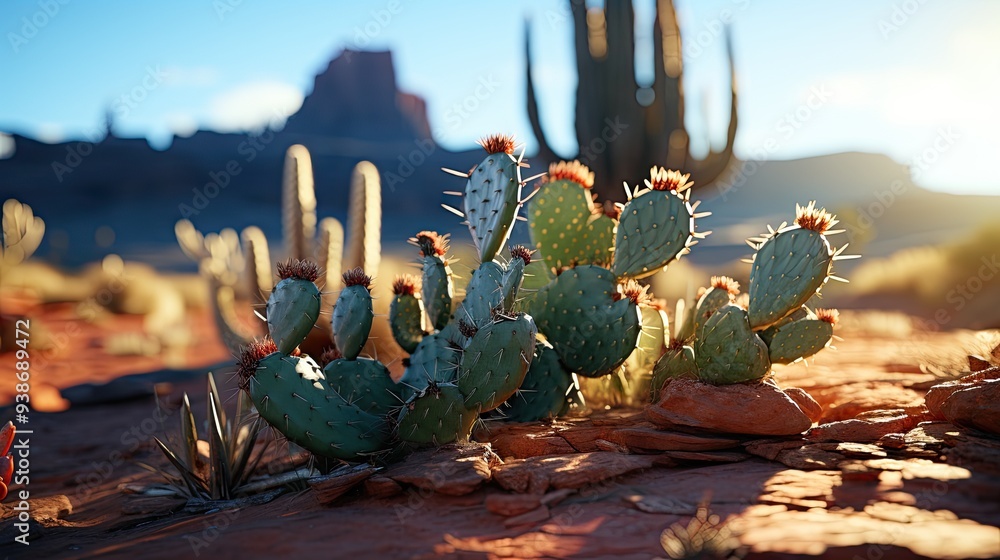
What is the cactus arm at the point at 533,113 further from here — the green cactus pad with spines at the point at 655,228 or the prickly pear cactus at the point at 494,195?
the green cactus pad with spines at the point at 655,228

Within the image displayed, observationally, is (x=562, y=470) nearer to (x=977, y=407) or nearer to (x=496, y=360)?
(x=496, y=360)

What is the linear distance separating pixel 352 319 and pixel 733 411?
225 centimetres

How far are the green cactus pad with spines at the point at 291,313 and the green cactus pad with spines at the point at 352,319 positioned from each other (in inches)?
17.2

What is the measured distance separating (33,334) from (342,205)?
1760 inches

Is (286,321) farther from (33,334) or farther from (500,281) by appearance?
(33,334)

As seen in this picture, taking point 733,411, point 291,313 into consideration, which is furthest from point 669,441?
point 291,313

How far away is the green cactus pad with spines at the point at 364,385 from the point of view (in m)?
4.30

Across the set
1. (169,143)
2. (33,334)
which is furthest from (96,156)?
(33,334)

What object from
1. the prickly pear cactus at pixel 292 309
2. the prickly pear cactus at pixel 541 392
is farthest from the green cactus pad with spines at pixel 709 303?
the prickly pear cactus at pixel 292 309

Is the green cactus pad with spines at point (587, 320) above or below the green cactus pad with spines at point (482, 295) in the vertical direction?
below

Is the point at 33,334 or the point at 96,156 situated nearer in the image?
the point at 33,334

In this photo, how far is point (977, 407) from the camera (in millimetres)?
3518

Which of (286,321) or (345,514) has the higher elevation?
(286,321)

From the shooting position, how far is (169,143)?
60438mm
